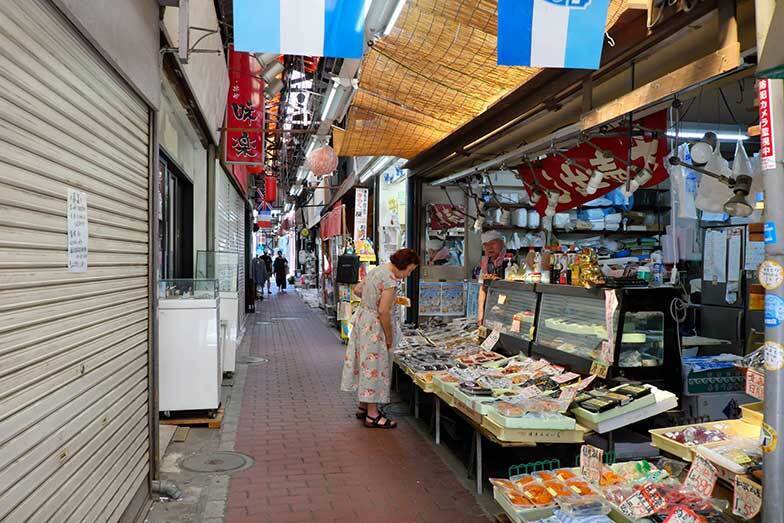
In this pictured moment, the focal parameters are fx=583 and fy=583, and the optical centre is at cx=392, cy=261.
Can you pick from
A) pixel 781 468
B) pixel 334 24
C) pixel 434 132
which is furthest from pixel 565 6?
pixel 434 132

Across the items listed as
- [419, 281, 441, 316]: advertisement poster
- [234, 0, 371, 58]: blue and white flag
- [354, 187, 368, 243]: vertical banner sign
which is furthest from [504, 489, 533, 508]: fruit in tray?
[354, 187, 368, 243]: vertical banner sign

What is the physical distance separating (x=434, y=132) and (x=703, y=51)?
393cm

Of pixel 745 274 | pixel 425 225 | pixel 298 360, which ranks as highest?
pixel 425 225

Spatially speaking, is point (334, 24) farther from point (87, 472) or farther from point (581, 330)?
point (581, 330)

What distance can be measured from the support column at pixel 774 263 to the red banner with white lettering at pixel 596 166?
8.40 ft

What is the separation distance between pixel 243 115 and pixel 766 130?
9.21m

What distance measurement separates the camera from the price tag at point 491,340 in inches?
282

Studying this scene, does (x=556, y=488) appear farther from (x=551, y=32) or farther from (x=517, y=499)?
(x=551, y=32)

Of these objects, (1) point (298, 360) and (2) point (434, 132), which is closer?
(2) point (434, 132)

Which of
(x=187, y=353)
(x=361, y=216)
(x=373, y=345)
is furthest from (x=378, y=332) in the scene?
(x=361, y=216)

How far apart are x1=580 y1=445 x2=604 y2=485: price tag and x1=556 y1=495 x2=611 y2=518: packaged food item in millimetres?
334

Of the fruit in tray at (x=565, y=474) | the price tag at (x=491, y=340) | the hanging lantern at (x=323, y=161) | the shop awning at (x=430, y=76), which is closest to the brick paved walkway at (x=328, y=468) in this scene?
the fruit in tray at (x=565, y=474)

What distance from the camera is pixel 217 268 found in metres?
8.77

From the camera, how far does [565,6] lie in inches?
147
